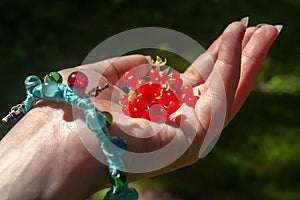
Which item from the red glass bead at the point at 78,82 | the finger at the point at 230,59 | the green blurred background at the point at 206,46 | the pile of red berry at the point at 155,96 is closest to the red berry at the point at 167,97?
the pile of red berry at the point at 155,96

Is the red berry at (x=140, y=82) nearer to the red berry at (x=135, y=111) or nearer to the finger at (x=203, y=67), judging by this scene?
the red berry at (x=135, y=111)

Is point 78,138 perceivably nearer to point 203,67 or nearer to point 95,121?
point 95,121

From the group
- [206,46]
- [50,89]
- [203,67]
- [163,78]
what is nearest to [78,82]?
[50,89]

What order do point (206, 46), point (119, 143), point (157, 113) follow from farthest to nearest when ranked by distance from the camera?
point (206, 46)
point (157, 113)
point (119, 143)

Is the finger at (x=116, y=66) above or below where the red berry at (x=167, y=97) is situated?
above

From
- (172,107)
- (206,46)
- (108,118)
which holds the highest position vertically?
(108,118)

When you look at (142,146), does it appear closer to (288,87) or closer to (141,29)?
(288,87)

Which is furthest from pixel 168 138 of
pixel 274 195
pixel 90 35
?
pixel 90 35
